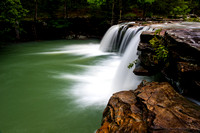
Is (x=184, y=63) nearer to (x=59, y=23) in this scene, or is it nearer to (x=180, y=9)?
(x=180, y=9)

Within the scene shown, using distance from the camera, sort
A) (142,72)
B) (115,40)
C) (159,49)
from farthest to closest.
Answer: (115,40) < (142,72) < (159,49)

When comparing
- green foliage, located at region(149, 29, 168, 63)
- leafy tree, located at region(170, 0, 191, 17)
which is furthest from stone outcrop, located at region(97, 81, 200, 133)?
leafy tree, located at region(170, 0, 191, 17)

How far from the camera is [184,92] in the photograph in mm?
2719

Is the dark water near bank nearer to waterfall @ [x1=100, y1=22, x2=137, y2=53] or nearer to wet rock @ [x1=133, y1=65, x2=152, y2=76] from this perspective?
wet rock @ [x1=133, y1=65, x2=152, y2=76]

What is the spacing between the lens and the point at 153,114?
2.03 meters

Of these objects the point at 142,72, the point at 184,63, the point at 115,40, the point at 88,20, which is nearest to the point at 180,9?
the point at 115,40

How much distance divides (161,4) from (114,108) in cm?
1579

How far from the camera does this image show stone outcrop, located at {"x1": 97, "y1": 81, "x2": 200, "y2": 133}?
1.79 meters

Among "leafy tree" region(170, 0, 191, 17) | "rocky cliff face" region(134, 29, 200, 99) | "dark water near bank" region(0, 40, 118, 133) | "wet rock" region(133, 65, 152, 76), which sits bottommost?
"dark water near bank" region(0, 40, 118, 133)

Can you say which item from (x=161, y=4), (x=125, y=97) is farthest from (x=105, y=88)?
(x=161, y=4)

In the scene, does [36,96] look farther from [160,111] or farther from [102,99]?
[160,111]

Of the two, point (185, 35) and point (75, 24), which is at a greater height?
point (75, 24)

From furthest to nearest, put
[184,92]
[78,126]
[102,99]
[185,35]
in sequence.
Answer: [102,99] → [78,126] → [185,35] → [184,92]

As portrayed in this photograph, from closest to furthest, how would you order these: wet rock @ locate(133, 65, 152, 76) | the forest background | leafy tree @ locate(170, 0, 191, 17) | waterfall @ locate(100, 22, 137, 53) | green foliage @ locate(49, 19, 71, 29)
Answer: wet rock @ locate(133, 65, 152, 76) → waterfall @ locate(100, 22, 137, 53) → leafy tree @ locate(170, 0, 191, 17) → the forest background → green foliage @ locate(49, 19, 71, 29)
